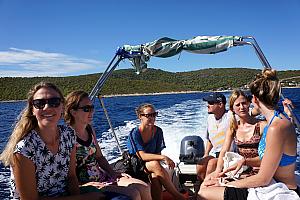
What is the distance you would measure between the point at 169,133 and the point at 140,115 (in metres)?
7.96

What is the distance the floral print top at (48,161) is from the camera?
215cm

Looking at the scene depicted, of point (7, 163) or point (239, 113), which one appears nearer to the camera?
point (7, 163)

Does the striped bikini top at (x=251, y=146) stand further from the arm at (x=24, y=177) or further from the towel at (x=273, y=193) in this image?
the arm at (x=24, y=177)

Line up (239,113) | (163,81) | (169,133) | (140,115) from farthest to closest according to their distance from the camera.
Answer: (163,81) → (169,133) → (140,115) → (239,113)

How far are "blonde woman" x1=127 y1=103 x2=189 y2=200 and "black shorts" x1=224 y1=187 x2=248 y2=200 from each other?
101cm

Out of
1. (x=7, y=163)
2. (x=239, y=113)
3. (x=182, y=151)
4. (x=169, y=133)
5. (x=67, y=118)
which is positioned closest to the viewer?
(x=7, y=163)

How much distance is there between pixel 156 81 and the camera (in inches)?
3000

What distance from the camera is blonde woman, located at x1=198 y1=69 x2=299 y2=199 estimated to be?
7.00 feet

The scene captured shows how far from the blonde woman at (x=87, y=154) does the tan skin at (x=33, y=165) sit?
0.33 meters

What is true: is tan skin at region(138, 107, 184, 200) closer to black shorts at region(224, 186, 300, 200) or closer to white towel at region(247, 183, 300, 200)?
black shorts at region(224, 186, 300, 200)

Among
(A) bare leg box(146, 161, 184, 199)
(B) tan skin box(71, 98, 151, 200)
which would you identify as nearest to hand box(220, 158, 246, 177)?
(B) tan skin box(71, 98, 151, 200)

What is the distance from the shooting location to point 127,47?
3.86 m

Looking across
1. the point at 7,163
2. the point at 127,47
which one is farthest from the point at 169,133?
the point at 7,163

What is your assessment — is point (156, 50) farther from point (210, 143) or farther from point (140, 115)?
point (210, 143)
